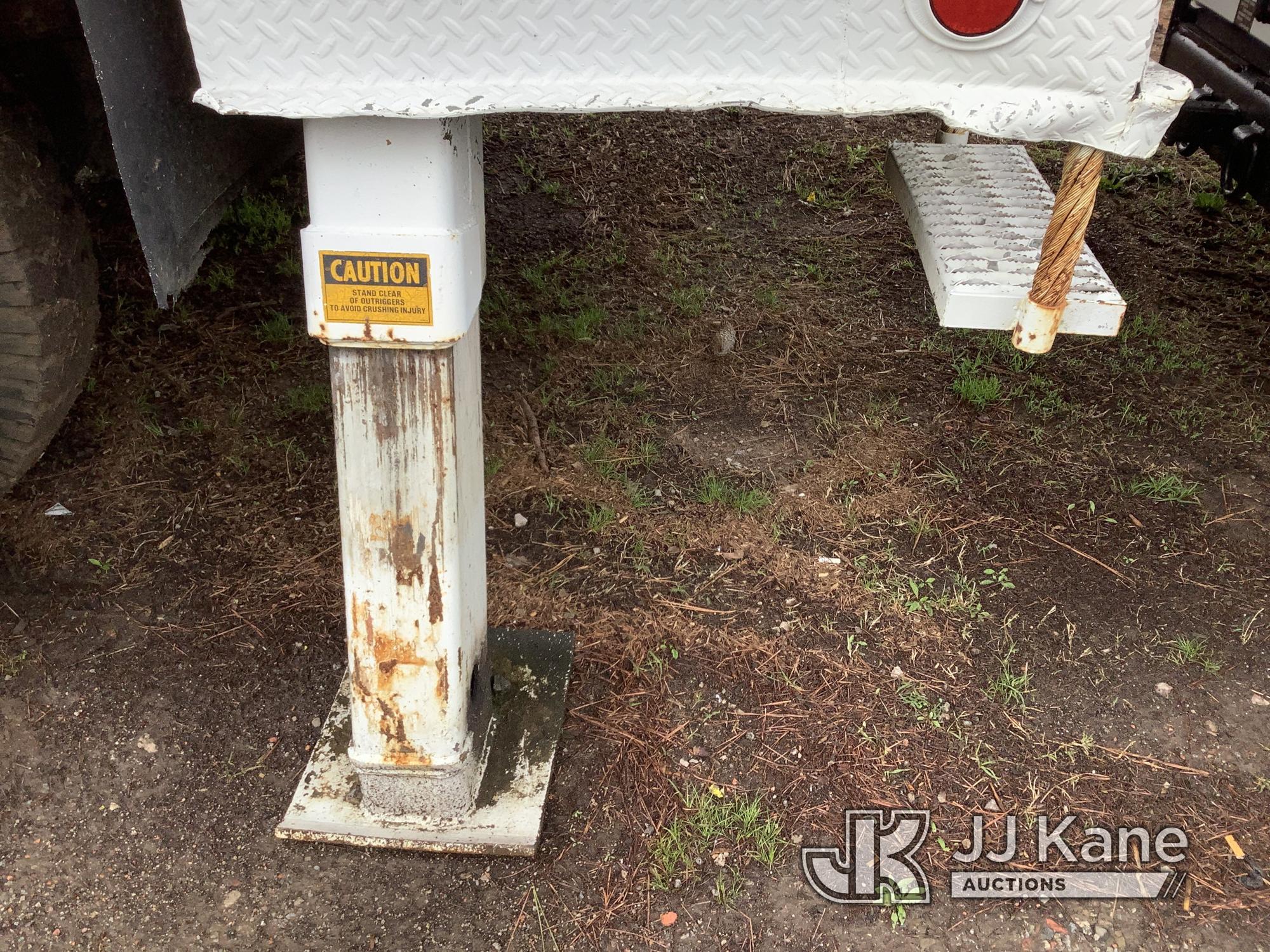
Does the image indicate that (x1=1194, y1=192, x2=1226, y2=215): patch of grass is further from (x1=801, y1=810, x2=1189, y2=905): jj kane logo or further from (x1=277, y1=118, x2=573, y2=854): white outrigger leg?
(x1=277, y1=118, x2=573, y2=854): white outrigger leg

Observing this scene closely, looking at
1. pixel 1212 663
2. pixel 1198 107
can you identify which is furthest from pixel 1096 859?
pixel 1198 107

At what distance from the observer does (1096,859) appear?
2172 millimetres

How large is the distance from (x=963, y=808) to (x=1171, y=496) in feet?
4.69

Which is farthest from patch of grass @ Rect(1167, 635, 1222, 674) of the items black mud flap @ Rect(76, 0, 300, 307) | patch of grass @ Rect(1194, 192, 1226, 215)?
patch of grass @ Rect(1194, 192, 1226, 215)

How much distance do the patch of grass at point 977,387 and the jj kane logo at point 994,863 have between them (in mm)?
1614

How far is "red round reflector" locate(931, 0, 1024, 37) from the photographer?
1.46 m

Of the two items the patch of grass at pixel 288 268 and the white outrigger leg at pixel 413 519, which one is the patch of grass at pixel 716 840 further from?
the patch of grass at pixel 288 268

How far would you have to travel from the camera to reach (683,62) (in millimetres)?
1508

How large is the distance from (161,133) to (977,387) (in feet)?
8.62

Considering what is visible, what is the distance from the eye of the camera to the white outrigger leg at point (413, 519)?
164 cm

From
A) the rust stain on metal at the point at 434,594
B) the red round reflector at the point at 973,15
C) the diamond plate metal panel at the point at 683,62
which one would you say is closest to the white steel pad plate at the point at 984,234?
the diamond plate metal panel at the point at 683,62

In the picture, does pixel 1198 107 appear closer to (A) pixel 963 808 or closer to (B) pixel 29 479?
(A) pixel 963 808

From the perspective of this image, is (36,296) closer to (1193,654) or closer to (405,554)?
(405,554)

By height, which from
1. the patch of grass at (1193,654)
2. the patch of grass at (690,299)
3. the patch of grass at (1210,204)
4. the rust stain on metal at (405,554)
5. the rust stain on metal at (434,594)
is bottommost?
the patch of grass at (1193,654)
